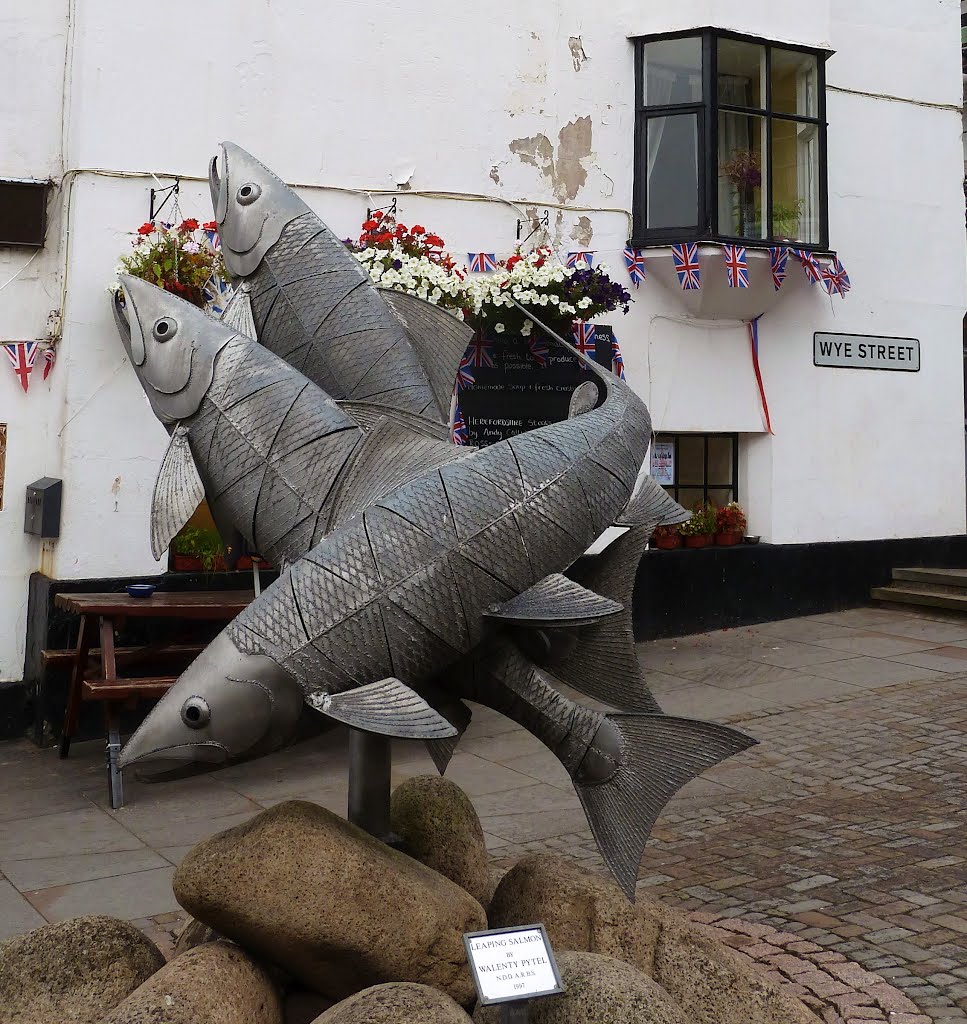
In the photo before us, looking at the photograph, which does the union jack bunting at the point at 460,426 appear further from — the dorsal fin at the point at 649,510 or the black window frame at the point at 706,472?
the dorsal fin at the point at 649,510

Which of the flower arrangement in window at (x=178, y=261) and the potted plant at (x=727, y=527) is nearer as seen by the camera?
the flower arrangement in window at (x=178, y=261)

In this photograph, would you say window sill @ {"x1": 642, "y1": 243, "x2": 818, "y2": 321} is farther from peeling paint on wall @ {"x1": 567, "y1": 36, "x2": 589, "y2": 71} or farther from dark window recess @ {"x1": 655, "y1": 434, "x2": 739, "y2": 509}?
peeling paint on wall @ {"x1": 567, "y1": 36, "x2": 589, "y2": 71}

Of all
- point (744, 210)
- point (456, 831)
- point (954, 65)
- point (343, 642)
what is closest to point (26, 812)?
point (456, 831)

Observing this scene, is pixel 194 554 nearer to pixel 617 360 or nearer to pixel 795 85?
pixel 617 360

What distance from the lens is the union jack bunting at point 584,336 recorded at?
9.87m

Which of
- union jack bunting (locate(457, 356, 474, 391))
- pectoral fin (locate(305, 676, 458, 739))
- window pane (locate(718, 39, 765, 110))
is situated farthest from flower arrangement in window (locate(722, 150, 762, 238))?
pectoral fin (locate(305, 676, 458, 739))

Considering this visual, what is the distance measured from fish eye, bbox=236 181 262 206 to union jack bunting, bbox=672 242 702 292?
6.07 m

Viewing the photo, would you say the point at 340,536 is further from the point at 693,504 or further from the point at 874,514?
the point at 874,514

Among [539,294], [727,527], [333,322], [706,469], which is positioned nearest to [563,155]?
[539,294]

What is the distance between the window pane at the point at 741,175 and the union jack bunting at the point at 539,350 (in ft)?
6.75

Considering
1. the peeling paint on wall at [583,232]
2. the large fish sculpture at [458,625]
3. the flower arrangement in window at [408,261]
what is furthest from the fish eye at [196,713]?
the peeling paint on wall at [583,232]

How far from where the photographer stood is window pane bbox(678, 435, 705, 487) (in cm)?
1113

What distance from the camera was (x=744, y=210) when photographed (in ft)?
34.8

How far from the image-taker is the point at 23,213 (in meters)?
8.30
